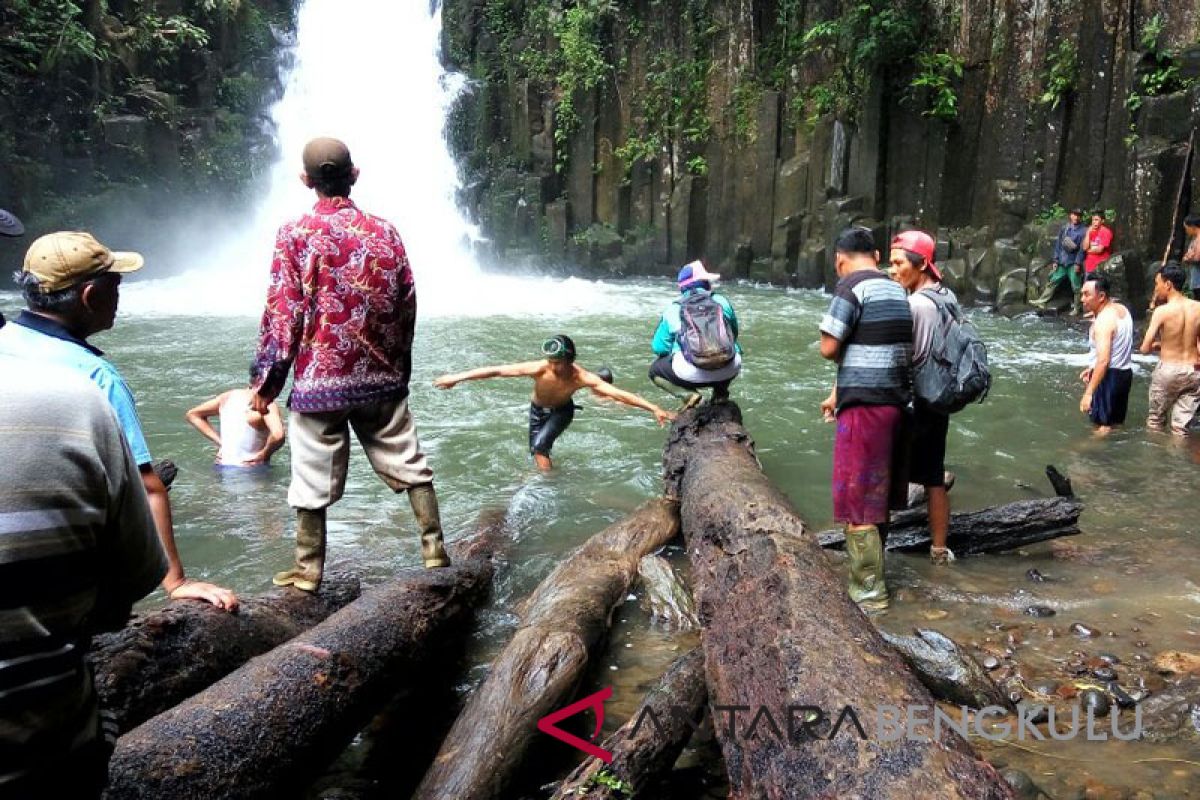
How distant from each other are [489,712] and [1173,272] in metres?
7.54

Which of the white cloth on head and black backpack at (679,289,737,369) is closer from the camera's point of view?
black backpack at (679,289,737,369)

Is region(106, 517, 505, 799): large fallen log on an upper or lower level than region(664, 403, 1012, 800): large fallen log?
lower

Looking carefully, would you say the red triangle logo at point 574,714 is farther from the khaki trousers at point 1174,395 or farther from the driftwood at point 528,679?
the khaki trousers at point 1174,395

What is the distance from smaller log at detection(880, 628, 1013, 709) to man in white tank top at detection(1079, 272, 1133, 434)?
5392 mm

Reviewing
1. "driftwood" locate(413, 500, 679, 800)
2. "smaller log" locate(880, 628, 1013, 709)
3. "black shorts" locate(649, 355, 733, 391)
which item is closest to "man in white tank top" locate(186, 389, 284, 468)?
"black shorts" locate(649, 355, 733, 391)

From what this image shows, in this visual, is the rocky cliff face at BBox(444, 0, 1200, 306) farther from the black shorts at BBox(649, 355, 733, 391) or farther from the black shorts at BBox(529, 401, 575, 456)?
the black shorts at BBox(529, 401, 575, 456)

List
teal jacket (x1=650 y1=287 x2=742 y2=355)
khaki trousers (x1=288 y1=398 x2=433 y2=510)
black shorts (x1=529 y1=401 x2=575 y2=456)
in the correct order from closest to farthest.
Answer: khaki trousers (x1=288 y1=398 x2=433 y2=510), teal jacket (x1=650 y1=287 x2=742 y2=355), black shorts (x1=529 y1=401 x2=575 y2=456)

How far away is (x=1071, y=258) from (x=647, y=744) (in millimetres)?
14074

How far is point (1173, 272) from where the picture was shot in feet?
25.0

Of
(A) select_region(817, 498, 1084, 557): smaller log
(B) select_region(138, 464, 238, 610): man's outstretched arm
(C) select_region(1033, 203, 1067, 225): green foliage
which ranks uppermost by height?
(C) select_region(1033, 203, 1067, 225): green foliage

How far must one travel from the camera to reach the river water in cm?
409

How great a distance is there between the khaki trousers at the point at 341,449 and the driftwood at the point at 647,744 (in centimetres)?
171

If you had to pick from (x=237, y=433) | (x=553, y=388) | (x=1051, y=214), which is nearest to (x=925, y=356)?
(x=553, y=388)

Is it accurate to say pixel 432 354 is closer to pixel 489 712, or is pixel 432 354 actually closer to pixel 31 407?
pixel 489 712
